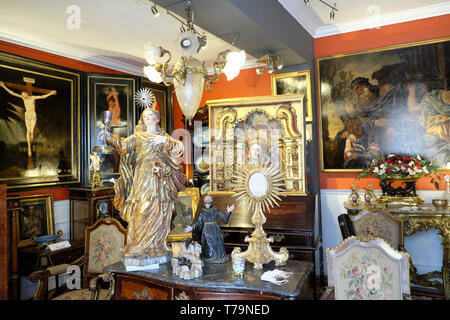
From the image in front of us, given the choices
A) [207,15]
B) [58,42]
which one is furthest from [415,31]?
[58,42]

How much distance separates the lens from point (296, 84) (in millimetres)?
5469

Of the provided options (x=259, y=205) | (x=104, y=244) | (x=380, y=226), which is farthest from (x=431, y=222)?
(x=104, y=244)

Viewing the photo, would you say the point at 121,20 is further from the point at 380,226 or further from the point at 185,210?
the point at 380,226

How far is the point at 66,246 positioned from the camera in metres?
4.69

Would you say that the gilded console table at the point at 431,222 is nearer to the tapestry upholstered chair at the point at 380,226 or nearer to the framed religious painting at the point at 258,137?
the tapestry upholstered chair at the point at 380,226

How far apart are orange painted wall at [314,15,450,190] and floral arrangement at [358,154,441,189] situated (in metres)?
0.36

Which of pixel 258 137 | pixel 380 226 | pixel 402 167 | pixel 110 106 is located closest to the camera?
pixel 380 226

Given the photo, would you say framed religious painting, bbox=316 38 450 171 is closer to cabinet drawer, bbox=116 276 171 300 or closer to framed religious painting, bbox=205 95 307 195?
framed religious painting, bbox=205 95 307 195

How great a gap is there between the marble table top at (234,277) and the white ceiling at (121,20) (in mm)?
3361

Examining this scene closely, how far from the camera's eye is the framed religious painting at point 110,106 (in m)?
6.12

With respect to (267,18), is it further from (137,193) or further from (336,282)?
(336,282)

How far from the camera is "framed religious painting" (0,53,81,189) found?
4.83 m

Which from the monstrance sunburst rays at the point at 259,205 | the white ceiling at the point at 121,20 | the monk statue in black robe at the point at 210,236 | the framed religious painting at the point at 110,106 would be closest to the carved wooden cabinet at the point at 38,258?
the framed religious painting at the point at 110,106

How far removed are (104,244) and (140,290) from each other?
1.50 metres
